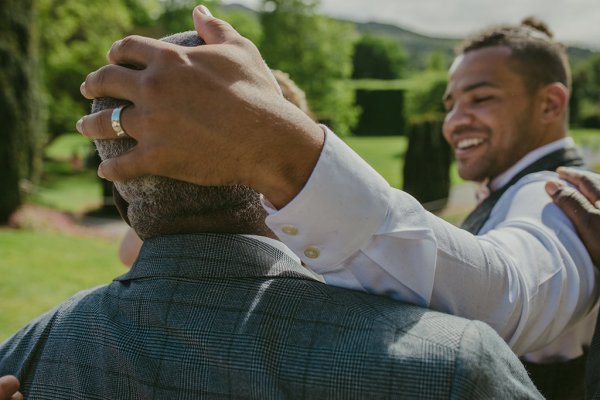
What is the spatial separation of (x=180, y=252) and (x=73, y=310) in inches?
14.1

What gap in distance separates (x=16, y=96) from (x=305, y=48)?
2323 cm

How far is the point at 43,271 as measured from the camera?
825 centimetres

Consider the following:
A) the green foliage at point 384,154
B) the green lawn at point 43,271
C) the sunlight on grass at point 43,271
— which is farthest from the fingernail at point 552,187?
the green foliage at point 384,154

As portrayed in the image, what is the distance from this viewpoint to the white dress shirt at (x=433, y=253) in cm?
122

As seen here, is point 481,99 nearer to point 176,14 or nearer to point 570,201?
point 570,201

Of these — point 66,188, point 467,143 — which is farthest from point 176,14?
point 467,143

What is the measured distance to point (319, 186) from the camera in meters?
1.19

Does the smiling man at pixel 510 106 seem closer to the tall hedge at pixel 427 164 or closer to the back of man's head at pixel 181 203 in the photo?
the back of man's head at pixel 181 203

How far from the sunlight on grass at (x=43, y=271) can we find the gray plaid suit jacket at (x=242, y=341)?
15.9 ft

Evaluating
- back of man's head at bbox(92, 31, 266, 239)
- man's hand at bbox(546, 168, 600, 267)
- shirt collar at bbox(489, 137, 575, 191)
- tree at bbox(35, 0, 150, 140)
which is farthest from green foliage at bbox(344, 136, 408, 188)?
back of man's head at bbox(92, 31, 266, 239)

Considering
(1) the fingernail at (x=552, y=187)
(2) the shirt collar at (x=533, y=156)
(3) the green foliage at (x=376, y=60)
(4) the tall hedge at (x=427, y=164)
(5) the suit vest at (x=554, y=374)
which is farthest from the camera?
(3) the green foliage at (x=376, y=60)

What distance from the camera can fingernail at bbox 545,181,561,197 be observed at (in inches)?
74.8

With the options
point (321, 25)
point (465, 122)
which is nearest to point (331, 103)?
point (321, 25)

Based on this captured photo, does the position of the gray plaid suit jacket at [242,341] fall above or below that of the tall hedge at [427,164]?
above
